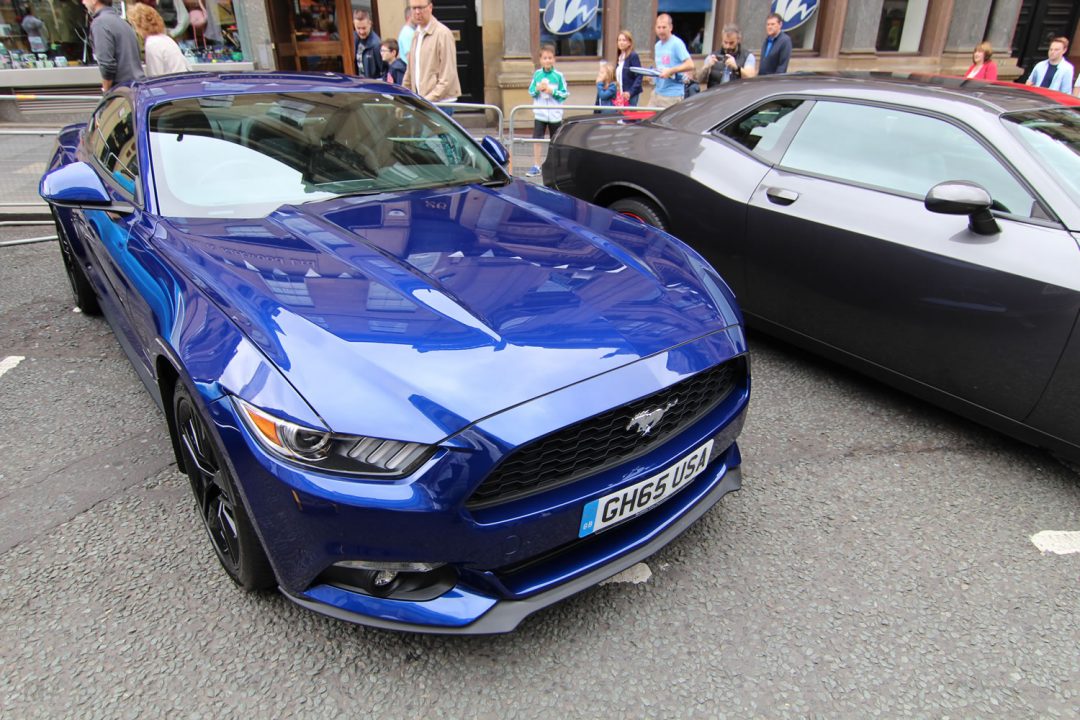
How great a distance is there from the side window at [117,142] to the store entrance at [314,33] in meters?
8.88

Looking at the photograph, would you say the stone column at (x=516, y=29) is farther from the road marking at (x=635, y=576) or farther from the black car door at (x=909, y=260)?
the road marking at (x=635, y=576)

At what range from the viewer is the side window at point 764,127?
Result: 3781 millimetres

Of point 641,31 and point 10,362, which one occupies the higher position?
point 641,31

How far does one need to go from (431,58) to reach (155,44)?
2.65 metres

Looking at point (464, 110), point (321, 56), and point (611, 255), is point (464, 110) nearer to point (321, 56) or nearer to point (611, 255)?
point (321, 56)

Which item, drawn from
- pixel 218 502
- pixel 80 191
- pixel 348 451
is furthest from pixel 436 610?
pixel 80 191

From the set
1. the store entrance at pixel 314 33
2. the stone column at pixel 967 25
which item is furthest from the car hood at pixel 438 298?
the stone column at pixel 967 25

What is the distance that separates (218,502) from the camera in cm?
222

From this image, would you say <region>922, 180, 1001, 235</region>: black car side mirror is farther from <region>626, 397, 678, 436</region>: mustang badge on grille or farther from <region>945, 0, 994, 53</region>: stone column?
<region>945, 0, 994, 53</region>: stone column

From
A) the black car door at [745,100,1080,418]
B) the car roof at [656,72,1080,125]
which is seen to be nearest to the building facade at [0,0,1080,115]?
the car roof at [656,72,1080,125]

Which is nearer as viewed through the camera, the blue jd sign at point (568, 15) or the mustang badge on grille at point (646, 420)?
the mustang badge on grille at point (646, 420)

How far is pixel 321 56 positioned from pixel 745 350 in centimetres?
1205

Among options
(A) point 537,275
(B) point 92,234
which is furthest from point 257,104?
(A) point 537,275

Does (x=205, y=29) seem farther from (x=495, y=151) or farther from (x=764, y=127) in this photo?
(x=764, y=127)
